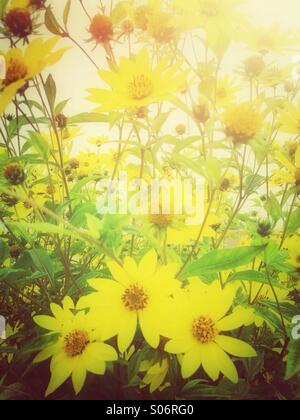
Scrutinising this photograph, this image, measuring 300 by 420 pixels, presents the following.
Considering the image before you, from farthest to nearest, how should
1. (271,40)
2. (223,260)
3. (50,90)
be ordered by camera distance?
(271,40) < (50,90) < (223,260)

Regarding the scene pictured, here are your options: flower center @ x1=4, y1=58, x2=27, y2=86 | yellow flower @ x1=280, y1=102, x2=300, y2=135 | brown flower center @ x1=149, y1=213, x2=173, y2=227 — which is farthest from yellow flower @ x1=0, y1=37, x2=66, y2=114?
yellow flower @ x1=280, y1=102, x2=300, y2=135

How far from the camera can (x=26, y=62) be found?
1.29 feet

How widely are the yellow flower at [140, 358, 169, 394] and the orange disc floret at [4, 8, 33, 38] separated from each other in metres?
0.44

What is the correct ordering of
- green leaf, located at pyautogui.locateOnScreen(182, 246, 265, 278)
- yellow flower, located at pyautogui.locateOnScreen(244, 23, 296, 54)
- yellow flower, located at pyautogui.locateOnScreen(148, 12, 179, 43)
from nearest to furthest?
green leaf, located at pyautogui.locateOnScreen(182, 246, 265, 278) → yellow flower, located at pyautogui.locateOnScreen(148, 12, 179, 43) → yellow flower, located at pyautogui.locateOnScreen(244, 23, 296, 54)

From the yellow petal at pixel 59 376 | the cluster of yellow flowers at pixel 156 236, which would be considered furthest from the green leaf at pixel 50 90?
the yellow petal at pixel 59 376

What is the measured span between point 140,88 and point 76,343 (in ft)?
1.06

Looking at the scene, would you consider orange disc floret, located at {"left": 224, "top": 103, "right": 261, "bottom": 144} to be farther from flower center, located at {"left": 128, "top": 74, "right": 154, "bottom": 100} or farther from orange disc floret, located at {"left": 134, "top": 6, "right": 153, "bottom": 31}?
orange disc floret, located at {"left": 134, "top": 6, "right": 153, "bottom": 31}

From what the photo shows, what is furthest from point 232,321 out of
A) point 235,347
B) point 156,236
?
point 156,236

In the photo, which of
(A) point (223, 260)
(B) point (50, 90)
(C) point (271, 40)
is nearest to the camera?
(A) point (223, 260)

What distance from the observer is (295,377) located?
46cm

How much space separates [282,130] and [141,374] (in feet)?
1.33

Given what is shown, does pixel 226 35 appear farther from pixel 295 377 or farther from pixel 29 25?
pixel 295 377

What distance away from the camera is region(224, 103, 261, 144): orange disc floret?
411 mm

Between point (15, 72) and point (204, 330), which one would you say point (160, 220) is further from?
point (15, 72)
